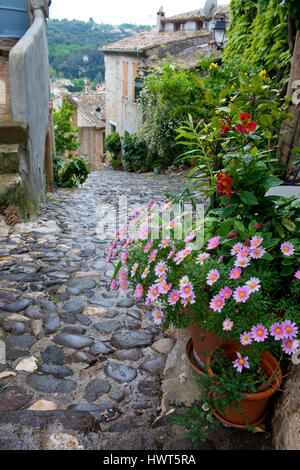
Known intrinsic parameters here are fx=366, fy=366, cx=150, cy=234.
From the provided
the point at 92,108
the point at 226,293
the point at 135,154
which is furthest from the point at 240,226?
the point at 92,108

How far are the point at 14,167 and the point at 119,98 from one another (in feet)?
53.3

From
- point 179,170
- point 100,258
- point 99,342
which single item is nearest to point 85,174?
point 179,170

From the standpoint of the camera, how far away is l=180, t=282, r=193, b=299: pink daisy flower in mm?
1468

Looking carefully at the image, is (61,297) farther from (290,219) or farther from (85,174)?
(85,174)

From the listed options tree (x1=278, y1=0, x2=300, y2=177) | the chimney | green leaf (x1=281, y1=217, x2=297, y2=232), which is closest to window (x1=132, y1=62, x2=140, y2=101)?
the chimney

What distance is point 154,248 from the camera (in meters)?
1.83

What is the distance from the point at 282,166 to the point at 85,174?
7.51 m

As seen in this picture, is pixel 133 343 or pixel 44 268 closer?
pixel 133 343

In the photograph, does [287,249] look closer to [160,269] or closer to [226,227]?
[226,227]

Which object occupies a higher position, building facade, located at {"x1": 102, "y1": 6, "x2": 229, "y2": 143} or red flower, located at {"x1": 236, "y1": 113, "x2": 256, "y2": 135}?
building facade, located at {"x1": 102, "y1": 6, "x2": 229, "y2": 143}

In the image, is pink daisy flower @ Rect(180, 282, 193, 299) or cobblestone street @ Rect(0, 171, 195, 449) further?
cobblestone street @ Rect(0, 171, 195, 449)

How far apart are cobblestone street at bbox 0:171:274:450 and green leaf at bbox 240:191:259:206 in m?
0.91

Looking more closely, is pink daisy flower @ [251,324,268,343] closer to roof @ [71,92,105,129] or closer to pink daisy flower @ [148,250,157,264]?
pink daisy flower @ [148,250,157,264]

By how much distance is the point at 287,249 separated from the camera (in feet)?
4.75
